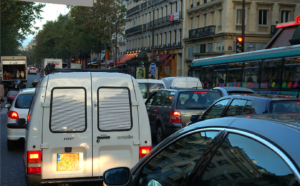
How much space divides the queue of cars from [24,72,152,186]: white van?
0.5 inches

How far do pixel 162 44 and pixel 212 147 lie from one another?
201 ft

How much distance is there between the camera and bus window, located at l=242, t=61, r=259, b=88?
2016cm

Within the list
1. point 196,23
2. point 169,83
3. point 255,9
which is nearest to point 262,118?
point 169,83

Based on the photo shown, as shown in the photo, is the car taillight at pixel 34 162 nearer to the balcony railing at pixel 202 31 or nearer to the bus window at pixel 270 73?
the bus window at pixel 270 73

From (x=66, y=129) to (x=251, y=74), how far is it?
16.6 metres

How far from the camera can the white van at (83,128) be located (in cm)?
512

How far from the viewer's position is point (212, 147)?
2387mm

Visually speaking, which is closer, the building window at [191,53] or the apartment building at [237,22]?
the apartment building at [237,22]

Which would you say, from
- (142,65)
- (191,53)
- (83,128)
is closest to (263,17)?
(191,53)

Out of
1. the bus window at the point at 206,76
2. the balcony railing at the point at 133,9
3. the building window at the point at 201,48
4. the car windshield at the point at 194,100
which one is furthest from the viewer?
the balcony railing at the point at 133,9

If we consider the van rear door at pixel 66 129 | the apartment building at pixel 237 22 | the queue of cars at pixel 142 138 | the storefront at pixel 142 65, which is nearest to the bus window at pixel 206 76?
the storefront at pixel 142 65

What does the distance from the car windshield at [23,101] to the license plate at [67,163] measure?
5.85 m

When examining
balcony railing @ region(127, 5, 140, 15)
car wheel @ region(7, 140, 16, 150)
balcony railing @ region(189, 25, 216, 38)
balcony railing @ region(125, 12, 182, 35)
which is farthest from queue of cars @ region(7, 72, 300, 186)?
balcony railing @ region(127, 5, 140, 15)

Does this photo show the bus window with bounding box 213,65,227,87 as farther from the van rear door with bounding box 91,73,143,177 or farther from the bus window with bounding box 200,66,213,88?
the van rear door with bounding box 91,73,143,177
